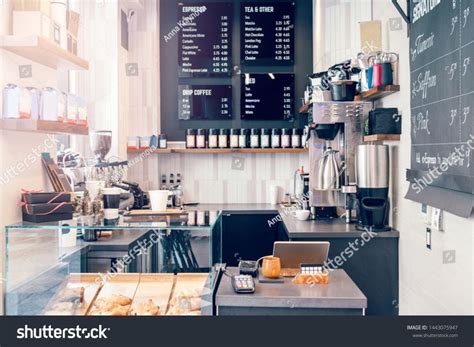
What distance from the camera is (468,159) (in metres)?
1.86

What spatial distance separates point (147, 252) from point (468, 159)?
1336mm

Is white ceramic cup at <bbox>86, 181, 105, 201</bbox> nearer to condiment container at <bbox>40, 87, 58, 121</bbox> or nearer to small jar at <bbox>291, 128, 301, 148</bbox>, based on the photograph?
condiment container at <bbox>40, 87, 58, 121</bbox>

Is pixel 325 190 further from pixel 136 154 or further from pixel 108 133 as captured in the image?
pixel 136 154

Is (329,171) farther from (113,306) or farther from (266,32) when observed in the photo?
(266,32)

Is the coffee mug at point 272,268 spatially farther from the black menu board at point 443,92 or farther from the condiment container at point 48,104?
the condiment container at point 48,104

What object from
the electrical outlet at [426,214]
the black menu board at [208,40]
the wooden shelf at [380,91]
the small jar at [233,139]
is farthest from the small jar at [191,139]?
the electrical outlet at [426,214]

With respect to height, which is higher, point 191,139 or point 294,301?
point 191,139

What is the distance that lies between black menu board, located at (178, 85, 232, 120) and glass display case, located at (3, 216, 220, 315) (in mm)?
3022

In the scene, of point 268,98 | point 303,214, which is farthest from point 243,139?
point 303,214

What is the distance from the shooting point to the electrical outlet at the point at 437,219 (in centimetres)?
220

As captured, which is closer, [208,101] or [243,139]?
[243,139]

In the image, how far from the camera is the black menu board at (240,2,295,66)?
4961 millimetres

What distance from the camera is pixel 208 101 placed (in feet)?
16.4

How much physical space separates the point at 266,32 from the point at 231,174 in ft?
4.81
